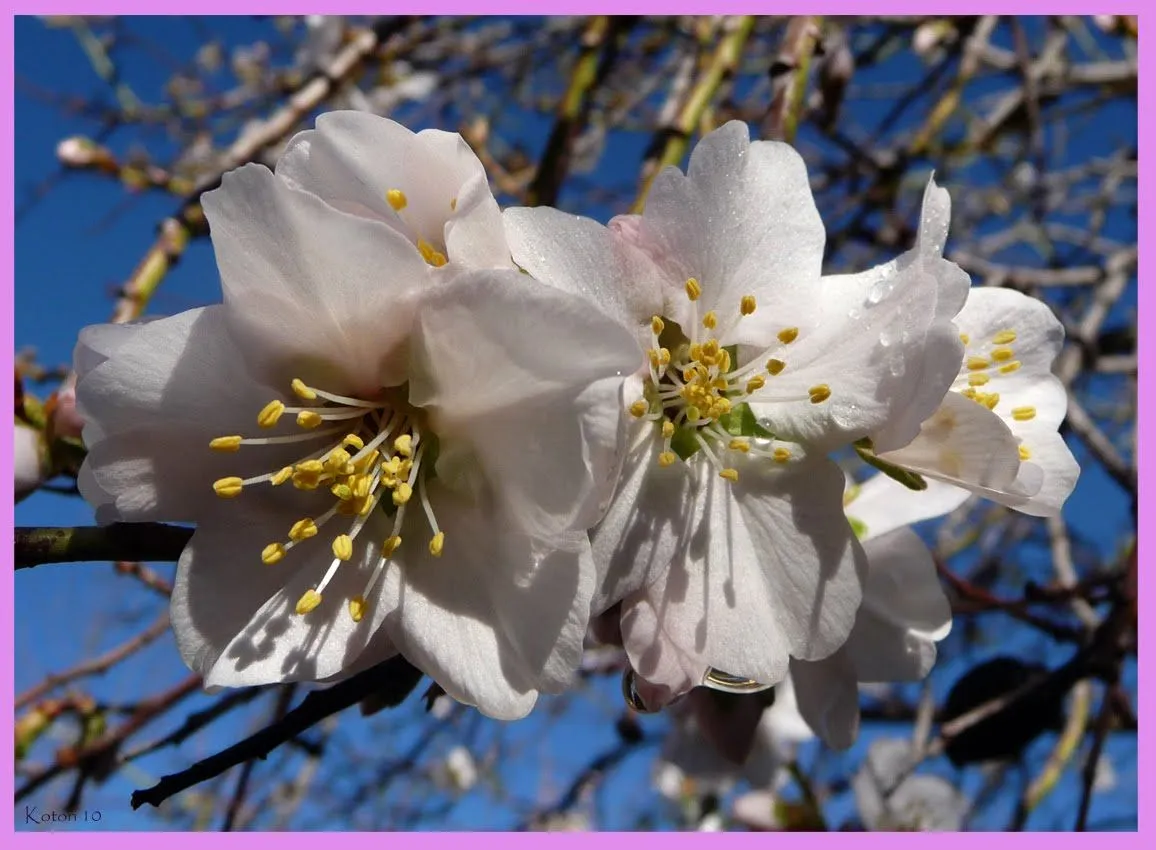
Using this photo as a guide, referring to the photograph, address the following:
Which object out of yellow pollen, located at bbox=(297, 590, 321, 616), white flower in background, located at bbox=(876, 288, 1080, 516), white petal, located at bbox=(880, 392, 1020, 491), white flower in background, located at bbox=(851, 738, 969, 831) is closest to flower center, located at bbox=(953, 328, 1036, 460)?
white flower in background, located at bbox=(876, 288, 1080, 516)

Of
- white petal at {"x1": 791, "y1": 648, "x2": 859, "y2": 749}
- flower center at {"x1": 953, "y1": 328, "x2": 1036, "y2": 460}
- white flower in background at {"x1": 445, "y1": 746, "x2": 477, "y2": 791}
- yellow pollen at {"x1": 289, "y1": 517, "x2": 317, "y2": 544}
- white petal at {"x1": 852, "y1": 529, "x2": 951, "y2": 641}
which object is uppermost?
yellow pollen at {"x1": 289, "y1": 517, "x2": 317, "y2": 544}

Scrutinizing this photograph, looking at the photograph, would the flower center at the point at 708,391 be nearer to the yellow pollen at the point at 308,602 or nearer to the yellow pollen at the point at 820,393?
the yellow pollen at the point at 820,393

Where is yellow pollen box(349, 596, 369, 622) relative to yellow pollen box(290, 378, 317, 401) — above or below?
below

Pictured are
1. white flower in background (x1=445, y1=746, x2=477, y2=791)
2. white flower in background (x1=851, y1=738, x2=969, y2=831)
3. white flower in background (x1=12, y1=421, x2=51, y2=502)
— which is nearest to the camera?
white flower in background (x1=12, y1=421, x2=51, y2=502)

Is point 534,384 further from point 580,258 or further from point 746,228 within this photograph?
point 746,228

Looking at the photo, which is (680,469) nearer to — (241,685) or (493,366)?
(493,366)

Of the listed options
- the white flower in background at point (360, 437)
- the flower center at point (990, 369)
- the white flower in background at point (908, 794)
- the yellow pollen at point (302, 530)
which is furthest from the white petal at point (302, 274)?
the white flower in background at point (908, 794)

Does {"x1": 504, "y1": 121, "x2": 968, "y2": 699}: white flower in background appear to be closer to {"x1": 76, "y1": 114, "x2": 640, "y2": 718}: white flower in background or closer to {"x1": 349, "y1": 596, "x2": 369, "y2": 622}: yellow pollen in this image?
{"x1": 76, "y1": 114, "x2": 640, "y2": 718}: white flower in background
